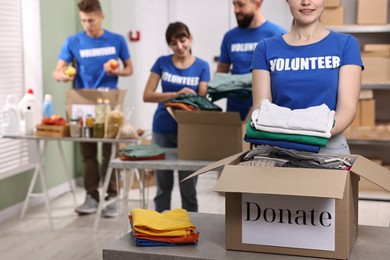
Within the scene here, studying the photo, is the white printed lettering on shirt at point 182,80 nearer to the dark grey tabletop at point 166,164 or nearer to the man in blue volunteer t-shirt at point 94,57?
the dark grey tabletop at point 166,164

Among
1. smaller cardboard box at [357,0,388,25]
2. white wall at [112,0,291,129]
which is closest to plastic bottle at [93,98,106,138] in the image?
white wall at [112,0,291,129]

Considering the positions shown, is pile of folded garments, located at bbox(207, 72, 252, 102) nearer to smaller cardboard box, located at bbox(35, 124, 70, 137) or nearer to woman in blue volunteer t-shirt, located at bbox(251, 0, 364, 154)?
woman in blue volunteer t-shirt, located at bbox(251, 0, 364, 154)

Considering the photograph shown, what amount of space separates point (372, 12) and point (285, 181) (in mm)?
3951

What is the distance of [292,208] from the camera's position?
1.64m

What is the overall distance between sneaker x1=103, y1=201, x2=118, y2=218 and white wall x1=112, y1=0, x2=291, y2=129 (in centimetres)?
146

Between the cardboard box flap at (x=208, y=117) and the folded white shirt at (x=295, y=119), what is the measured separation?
1.30 meters

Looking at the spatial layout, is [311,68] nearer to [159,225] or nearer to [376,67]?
[159,225]

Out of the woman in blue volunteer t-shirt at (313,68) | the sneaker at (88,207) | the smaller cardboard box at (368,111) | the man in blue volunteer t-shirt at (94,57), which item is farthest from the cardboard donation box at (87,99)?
the woman in blue volunteer t-shirt at (313,68)

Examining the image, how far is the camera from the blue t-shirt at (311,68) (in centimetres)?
197

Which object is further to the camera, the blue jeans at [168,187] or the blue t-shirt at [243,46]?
the blue jeans at [168,187]

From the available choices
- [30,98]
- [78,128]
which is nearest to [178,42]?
[78,128]

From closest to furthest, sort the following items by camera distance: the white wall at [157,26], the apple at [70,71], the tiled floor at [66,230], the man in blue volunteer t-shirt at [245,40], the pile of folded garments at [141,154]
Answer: the pile of folded garments at [141,154] < the man in blue volunteer t-shirt at [245,40] < the tiled floor at [66,230] < the apple at [70,71] < the white wall at [157,26]

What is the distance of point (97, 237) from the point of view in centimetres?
425

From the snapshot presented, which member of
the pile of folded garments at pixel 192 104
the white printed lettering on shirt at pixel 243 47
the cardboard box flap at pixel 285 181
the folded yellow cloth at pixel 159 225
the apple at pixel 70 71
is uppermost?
the white printed lettering on shirt at pixel 243 47
